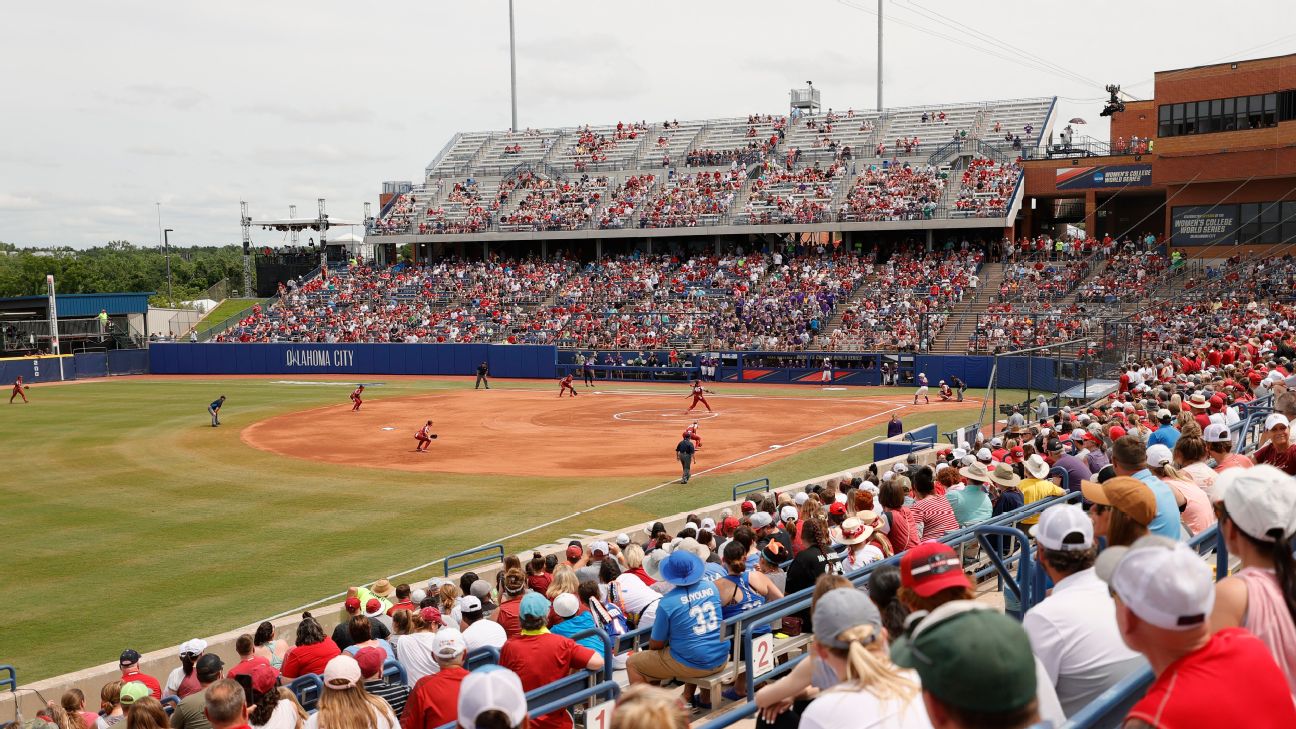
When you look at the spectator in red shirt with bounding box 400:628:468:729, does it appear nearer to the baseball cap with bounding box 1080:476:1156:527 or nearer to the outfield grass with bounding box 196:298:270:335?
the baseball cap with bounding box 1080:476:1156:527

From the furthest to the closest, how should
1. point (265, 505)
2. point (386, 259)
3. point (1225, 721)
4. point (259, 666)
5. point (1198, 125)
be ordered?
point (386, 259)
point (1198, 125)
point (265, 505)
point (259, 666)
point (1225, 721)

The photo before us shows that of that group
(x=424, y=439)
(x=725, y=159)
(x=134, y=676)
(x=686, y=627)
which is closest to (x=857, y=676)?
(x=686, y=627)

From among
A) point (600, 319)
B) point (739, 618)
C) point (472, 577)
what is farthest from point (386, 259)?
point (739, 618)

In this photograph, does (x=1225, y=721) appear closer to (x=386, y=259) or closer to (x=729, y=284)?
(x=729, y=284)

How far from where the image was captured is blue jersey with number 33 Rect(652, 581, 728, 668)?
26.3 feet

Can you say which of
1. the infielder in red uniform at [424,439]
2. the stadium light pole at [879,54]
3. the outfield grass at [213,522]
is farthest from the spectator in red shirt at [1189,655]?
the stadium light pole at [879,54]

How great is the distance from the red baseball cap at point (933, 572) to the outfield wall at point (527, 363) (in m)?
38.3

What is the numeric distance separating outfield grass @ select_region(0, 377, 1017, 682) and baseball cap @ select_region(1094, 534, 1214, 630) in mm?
15413

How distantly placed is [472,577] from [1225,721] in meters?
10.5

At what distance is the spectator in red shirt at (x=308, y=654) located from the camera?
9.29m

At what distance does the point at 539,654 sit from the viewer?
7.71 m

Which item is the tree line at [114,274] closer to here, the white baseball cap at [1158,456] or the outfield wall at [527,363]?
the outfield wall at [527,363]

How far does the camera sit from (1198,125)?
51.2 metres

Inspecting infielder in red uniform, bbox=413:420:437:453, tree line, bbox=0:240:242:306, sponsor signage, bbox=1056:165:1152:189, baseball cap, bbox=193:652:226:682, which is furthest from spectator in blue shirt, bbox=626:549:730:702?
tree line, bbox=0:240:242:306
